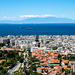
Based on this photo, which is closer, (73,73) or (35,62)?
(73,73)

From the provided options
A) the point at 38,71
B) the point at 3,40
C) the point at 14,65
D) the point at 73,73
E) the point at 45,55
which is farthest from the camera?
the point at 3,40

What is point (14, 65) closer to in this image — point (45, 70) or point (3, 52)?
point (45, 70)

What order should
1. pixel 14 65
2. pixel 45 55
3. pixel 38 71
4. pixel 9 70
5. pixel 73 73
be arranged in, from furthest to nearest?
pixel 45 55 < pixel 14 65 < pixel 9 70 < pixel 38 71 < pixel 73 73

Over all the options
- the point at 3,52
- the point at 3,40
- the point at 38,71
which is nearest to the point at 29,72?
the point at 38,71

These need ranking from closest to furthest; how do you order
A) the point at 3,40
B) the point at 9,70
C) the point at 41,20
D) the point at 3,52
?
the point at 9,70 < the point at 3,52 < the point at 3,40 < the point at 41,20

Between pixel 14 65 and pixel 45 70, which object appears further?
pixel 14 65

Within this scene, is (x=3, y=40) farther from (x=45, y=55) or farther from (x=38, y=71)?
(x=38, y=71)

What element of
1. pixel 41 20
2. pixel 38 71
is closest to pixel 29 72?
pixel 38 71

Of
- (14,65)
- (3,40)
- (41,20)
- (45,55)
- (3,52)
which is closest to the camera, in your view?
(14,65)
